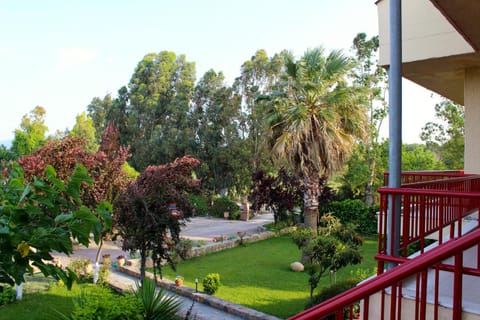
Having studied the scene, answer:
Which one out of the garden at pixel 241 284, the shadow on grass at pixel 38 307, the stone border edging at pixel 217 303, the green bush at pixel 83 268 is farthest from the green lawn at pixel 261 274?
the shadow on grass at pixel 38 307

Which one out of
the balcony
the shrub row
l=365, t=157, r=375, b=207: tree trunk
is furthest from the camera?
the shrub row

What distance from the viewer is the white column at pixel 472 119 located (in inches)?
330

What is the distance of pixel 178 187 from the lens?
9.93 meters

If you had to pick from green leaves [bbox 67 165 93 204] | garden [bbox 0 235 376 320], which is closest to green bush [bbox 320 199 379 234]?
garden [bbox 0 235 376 320]

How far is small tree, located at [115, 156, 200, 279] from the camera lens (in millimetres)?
9320

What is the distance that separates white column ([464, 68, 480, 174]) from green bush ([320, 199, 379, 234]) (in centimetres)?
1243

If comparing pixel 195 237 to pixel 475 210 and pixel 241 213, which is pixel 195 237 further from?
pixel 475 210

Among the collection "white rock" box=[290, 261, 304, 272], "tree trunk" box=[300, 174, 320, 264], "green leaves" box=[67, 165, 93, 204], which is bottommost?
"white rock" box=[290, 261, 304, 272]

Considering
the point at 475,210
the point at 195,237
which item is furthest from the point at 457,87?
the point at 195,237

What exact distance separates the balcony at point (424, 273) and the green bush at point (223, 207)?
21548 mm

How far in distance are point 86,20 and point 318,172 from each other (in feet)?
31.8

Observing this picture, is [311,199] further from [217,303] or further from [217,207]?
[217,207]

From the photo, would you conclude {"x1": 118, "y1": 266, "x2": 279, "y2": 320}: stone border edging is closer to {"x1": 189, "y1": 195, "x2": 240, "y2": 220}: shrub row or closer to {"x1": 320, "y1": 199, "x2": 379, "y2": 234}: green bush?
{"x1": 320, "y1": 199, "x2": 379, "y2": 234}: green bush

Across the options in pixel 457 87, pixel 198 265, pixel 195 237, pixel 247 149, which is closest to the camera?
pixel 457 87
